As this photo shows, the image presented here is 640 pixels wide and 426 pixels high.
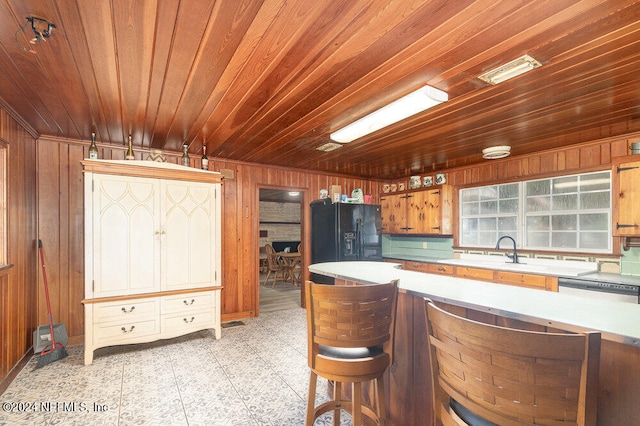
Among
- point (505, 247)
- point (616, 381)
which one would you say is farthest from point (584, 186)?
point (616, 381)

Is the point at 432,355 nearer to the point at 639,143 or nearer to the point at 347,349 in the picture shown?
the point at 347,349

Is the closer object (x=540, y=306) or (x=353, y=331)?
(x=540, y=306)

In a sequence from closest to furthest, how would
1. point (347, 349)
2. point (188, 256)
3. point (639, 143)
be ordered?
point (347, 349), point (639, 143), point (188, 256)

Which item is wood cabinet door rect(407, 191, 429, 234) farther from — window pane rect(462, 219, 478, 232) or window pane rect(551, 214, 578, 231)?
window pane rect(551, 214, 578, 231)

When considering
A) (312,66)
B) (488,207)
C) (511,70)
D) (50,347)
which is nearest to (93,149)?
(50,347)

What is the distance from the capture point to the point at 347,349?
1.57 meters

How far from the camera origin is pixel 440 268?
13.8 ft

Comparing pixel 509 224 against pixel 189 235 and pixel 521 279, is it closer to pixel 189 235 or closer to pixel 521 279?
pixel 521 279

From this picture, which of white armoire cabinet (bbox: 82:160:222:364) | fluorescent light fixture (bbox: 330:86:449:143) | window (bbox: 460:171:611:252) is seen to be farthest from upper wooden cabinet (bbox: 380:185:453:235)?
white armoire cabinet (bbox: 82:160:222:364)

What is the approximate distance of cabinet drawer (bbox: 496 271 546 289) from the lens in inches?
125

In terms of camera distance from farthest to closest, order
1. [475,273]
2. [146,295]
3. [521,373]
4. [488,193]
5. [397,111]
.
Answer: [488,193], [475,273], [146,295], [397,111], [521,373]

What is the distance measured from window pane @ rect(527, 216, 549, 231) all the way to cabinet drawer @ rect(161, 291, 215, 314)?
414cm

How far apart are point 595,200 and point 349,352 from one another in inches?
144

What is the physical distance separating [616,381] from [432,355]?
0.60 metres
